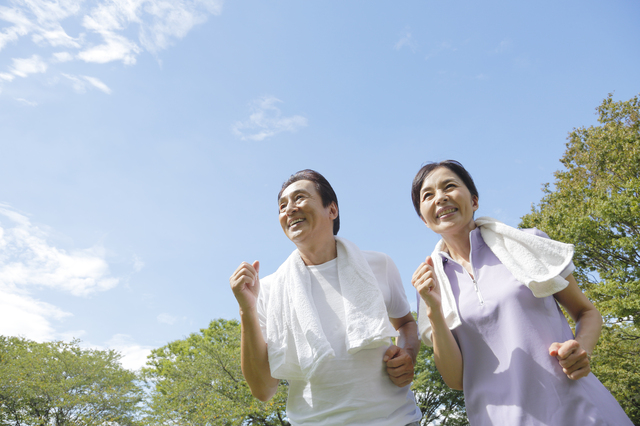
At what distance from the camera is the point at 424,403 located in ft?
60.2

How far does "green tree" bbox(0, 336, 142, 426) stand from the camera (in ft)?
65.2

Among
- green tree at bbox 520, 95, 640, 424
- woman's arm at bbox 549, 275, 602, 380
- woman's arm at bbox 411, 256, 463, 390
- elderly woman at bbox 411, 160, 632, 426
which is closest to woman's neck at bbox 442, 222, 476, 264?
elderly woman at bbox 411, 160, 632, 426

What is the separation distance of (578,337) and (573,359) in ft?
0.98

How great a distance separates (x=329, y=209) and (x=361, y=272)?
1.76 ft

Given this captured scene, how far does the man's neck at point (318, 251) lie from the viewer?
2828 mm

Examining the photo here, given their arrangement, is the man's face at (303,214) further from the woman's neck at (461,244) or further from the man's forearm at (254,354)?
the woman's neck at (461,244)

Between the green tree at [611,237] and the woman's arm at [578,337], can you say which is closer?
the woman's arm at [578,337]

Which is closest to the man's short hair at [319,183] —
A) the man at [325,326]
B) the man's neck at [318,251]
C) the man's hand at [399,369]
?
the man at [325,326]

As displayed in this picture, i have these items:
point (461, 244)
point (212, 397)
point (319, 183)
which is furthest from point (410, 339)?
point (212, 397)

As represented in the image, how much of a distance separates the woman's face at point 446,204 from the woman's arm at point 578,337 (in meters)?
0.65

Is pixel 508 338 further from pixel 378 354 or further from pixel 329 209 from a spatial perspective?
pixel 329 209

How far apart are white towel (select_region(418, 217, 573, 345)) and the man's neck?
27.2 inches

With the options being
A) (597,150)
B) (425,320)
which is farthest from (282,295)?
Answer: (597,150)

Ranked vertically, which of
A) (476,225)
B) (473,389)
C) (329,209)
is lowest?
(473,389)
